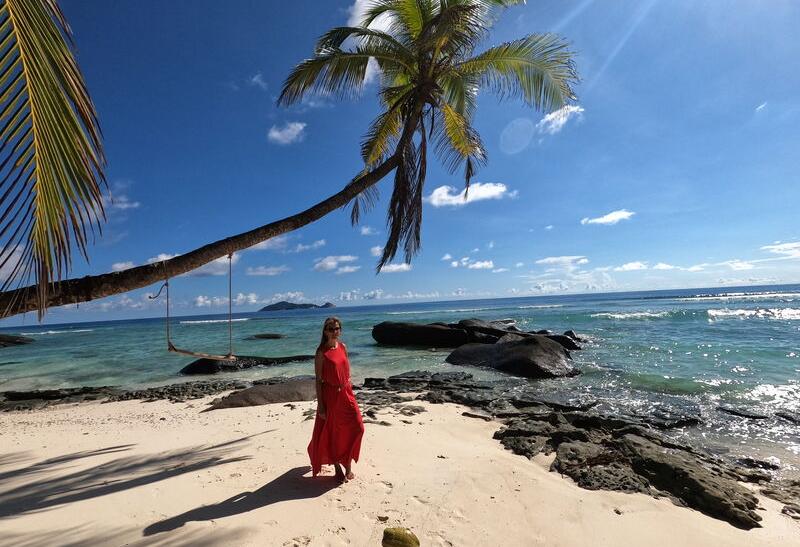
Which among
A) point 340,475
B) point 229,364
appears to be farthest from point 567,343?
point 340,475

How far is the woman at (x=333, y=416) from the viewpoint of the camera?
167 inches

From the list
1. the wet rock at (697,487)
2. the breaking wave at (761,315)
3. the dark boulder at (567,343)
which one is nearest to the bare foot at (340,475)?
the wet rock at (697,487)

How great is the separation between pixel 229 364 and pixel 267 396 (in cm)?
851

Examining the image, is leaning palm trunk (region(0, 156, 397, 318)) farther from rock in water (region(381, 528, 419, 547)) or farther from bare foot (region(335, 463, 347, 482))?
rock in water (region(381, 528, 419, 547))

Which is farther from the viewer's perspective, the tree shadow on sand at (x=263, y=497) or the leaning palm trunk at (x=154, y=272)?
the tree shadow on sand at (x=263, y=497)

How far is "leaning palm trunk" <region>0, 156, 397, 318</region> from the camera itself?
3.09 m

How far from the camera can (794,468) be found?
5.50m

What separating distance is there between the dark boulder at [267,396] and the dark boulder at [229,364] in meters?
6.49

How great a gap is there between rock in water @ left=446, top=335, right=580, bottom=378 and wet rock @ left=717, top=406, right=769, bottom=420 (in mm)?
4084

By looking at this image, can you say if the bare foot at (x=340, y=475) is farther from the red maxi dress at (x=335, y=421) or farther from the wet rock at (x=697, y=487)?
the wet rock at (x=697, y=487)

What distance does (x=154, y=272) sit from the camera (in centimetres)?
416

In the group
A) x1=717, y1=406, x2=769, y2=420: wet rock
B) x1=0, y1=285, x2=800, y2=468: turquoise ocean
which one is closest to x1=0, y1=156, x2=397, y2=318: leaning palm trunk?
x1=0, y1=285, x2=800, y2=468: turquoise ocean

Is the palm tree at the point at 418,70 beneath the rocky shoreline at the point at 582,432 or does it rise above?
above

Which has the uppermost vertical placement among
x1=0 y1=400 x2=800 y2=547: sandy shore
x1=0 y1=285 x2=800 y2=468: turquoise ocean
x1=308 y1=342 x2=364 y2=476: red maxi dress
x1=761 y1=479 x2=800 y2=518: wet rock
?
x1=308 y1=342 x2=364 y2=476: red maxi dress
